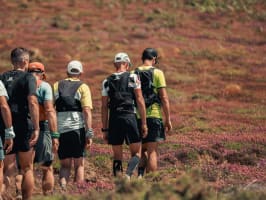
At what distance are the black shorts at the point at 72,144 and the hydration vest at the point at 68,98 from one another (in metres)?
0.39

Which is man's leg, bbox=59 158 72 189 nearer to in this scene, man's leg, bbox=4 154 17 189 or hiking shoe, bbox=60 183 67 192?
hiking shoe, bbox=60 183 67 192

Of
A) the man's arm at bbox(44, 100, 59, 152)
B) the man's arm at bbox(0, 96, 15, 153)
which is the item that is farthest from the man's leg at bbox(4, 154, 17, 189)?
the man's arm at bbox(0, 96, 15, 153)

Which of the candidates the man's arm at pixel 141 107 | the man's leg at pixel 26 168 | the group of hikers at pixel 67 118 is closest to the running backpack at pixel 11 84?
the group of hikers at pixel 67 118

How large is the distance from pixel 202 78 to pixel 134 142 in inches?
914

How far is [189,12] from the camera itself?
59.9 metres

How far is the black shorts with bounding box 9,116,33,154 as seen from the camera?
28.7 feet

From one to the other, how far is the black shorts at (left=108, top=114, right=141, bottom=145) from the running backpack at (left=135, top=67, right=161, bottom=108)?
1.80 feet

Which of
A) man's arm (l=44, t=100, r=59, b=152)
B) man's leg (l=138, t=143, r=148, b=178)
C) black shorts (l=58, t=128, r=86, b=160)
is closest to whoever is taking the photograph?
man's arm (l=44, t=100, r=59, b=152)

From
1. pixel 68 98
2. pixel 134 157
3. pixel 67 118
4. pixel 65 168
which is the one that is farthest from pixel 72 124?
pixel 134 157

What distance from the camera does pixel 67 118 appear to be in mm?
10180

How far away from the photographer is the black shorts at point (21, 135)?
344 inches

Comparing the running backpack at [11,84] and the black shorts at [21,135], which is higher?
the running backpack at [11,84]

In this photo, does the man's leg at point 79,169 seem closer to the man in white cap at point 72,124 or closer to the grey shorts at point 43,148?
the man in white cap at point 72,124

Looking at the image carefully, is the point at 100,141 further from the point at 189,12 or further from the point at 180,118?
the point at 189,12
